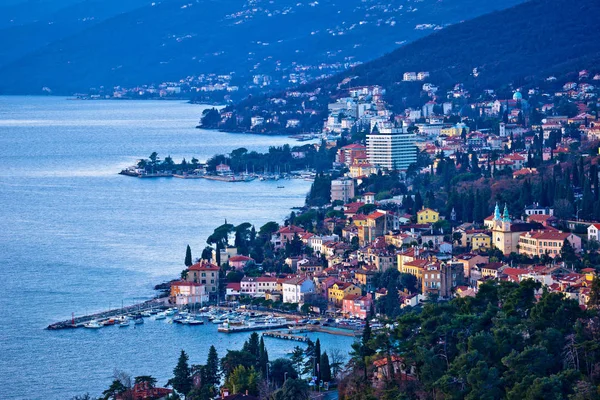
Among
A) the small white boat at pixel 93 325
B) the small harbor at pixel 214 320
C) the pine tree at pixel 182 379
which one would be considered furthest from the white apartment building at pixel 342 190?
the pine tree at pixel 182 379

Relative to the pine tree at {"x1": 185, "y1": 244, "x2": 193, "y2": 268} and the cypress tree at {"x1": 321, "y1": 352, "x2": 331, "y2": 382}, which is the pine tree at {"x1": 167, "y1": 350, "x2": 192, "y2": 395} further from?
the pine tree at {"x1": 185, "y1": 244, "x2": 193, "y2": 268}

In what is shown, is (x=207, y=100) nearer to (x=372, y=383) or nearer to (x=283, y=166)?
(x=283, y=166)

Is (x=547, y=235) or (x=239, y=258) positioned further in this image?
(x=239, y=258)

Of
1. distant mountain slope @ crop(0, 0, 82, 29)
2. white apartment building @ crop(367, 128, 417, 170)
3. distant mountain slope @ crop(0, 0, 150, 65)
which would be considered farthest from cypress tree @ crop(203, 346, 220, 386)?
distant mountain slope @ crop(0, 0, 82, 29)

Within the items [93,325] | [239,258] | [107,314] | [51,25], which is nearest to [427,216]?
[239,258]

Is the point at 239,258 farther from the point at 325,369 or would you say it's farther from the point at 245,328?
the point at 325,369

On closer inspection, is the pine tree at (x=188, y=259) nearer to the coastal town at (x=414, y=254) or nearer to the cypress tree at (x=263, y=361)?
the coastal town at (x=414, y=254)
